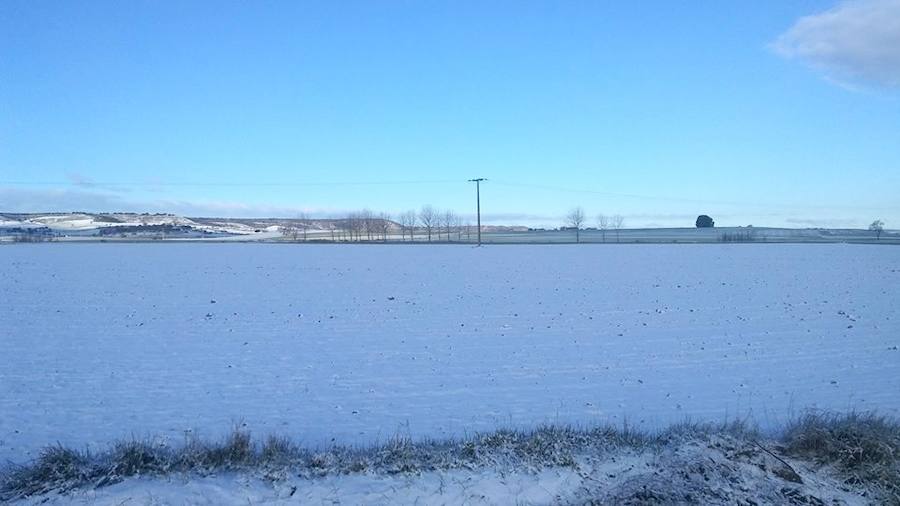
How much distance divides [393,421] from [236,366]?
521cm

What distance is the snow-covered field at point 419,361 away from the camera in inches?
373

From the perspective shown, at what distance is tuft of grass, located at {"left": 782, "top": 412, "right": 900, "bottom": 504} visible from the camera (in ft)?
21.4

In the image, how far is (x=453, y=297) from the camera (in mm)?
25062

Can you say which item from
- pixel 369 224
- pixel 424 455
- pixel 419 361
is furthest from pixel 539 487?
pixel 369 224

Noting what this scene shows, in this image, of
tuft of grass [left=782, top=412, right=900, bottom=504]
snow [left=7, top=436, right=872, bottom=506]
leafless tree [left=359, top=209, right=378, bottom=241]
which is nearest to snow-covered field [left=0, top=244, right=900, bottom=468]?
tuft of grass [left=782, top=412, right=900, bottom=504]

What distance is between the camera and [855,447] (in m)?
6.95

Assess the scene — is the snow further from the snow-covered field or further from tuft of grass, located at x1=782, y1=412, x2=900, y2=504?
the snow-covered field

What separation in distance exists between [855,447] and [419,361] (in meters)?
8.53

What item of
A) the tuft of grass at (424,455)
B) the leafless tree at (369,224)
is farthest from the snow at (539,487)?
the leafless tree at (369,224)

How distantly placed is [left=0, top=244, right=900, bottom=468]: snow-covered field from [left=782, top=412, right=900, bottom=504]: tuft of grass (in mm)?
1724

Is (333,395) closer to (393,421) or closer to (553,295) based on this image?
(393,421)

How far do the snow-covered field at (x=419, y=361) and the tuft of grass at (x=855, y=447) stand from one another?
5.66 ft

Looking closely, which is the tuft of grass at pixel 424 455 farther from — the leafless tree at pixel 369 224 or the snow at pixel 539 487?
the leafless tree at pixel 369 224

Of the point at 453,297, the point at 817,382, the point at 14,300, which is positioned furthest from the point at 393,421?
the point at 14,300
